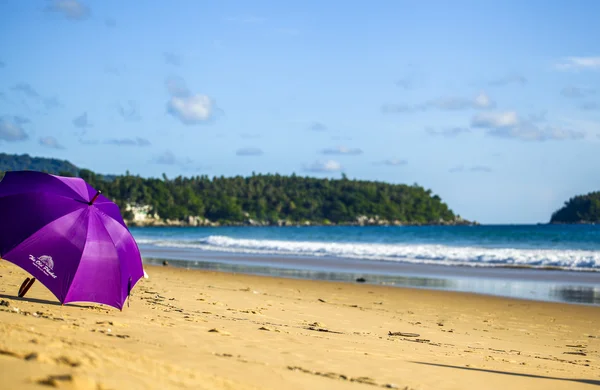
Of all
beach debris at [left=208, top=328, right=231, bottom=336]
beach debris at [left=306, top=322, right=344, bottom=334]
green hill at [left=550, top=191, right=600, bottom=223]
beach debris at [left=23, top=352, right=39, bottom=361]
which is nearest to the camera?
beach debris at [left=23, top=352, right=39, bottom=361]

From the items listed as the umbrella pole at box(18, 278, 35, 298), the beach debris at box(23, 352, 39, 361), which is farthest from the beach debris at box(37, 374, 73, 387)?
the umbrella pole at box(18, 278, 35, 298)

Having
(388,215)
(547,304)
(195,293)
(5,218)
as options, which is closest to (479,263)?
(547,304)

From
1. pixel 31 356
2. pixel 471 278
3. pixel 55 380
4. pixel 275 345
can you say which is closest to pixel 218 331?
pixel 275 345

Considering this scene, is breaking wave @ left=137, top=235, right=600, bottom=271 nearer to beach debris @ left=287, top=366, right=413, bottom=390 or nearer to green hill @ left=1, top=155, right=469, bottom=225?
Result: beach debris @ left=287, top=366, right=413, bottom=390

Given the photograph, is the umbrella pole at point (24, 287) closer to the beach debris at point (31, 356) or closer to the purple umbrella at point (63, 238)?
the purple umbrella at point (63, 238)

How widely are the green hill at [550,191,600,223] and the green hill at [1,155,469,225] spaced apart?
3859 cm

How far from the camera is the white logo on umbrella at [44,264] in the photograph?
24.9 ft

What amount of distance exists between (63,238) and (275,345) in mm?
2908

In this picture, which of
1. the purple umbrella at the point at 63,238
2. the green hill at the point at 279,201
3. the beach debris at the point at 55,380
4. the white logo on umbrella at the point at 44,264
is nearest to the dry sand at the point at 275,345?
the beach debris at the point at 55,380

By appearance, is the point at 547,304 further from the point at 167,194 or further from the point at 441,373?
the point at 167,194

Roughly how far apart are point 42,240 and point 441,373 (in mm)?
4820

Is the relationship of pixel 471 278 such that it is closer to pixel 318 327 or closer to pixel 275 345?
pixel 318 327

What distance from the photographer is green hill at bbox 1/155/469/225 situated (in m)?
166

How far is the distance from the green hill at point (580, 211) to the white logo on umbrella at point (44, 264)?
148 meters
